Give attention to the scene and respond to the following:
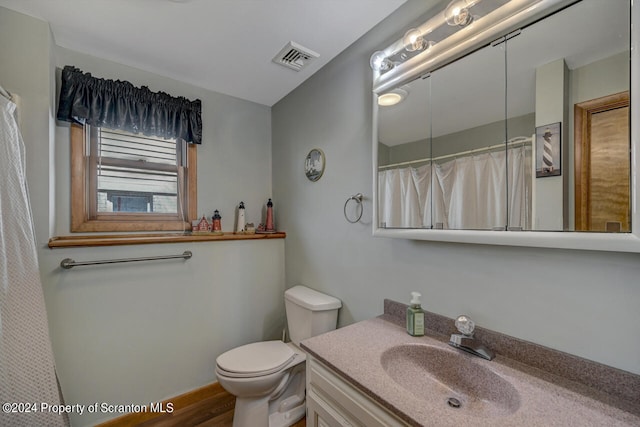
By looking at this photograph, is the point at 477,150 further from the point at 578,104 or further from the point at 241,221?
the point at 241,221

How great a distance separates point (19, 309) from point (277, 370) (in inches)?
48.6

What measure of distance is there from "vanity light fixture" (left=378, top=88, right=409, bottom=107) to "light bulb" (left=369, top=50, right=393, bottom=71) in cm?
12

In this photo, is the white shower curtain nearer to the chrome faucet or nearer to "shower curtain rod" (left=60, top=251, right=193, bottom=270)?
"shower curtain rod" (left=60, top=251, right=193, bottom=270)

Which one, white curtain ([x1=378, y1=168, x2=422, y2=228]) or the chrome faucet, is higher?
white curtain ([x1=378, y1=168, x2=422, y2=228])

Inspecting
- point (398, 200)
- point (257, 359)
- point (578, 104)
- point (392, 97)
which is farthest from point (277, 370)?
point (578, 104)

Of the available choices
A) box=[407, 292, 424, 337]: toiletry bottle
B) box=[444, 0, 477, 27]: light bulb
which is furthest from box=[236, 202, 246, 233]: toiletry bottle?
box=[444, 0, 477, 27]: light bulb

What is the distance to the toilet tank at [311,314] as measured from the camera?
63.0 inches

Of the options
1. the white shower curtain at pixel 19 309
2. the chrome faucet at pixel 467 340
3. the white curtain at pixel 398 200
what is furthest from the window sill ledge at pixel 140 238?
the chrome faucet at pixel 467 340

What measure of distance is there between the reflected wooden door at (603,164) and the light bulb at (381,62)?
79cm

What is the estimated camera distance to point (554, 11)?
0.79 m

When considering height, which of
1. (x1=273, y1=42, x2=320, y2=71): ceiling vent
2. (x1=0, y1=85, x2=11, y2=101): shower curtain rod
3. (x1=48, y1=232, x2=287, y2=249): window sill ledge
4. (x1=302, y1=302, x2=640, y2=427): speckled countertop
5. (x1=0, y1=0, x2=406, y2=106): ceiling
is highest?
(x1=0, y1=0, x2=406, y2=106): ceiling

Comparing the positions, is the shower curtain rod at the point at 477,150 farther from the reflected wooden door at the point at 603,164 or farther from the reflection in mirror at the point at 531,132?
the reflected wooden door at the point at 603,164

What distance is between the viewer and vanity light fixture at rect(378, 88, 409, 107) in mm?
1255

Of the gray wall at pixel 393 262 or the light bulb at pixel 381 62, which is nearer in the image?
the gray wall at pixel 393 262
